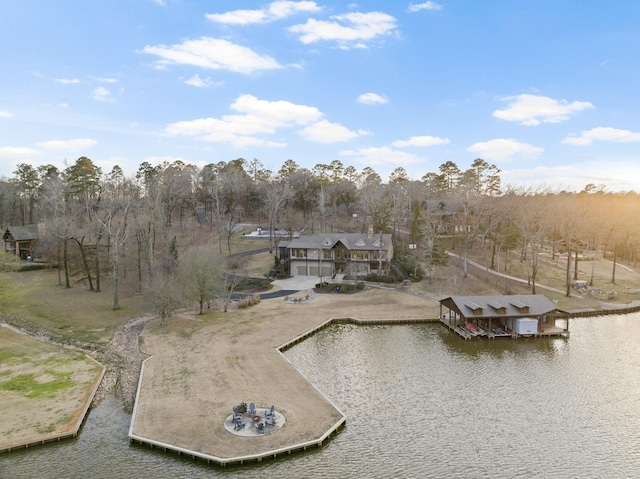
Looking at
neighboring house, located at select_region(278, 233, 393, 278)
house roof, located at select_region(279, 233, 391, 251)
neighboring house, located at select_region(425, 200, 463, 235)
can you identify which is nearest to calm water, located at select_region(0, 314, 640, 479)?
neighboring house, located at select_region(278, 233, 393, 278)

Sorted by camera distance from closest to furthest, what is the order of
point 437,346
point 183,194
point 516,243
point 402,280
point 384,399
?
point 384,399 → point 437,346 → point 402,280 → point 516,243 → point 183,194

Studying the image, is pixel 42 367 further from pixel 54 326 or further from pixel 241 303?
pixel 241 303

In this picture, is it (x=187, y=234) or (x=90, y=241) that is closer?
(x=90, y=241)

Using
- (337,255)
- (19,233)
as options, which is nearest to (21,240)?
(19,233)

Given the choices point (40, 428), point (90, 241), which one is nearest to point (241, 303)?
point (40, 428)

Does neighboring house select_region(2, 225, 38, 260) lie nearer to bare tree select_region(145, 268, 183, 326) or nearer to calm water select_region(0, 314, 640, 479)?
bare tree select_region(145, 268, 183, 326)

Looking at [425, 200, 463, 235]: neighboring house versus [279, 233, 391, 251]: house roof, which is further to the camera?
[425, 200, 463, 235]: neighboring house

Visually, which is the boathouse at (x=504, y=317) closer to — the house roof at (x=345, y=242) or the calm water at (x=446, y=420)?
the calm water at (x=446, y=420)

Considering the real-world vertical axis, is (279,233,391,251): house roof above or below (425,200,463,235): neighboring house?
below

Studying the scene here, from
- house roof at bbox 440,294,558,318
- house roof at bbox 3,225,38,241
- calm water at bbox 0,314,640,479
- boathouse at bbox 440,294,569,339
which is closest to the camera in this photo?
calm water at bbox 0,314,640,479
